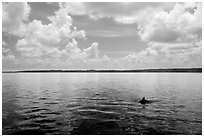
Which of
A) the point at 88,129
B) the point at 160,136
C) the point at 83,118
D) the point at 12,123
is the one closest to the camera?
the point at 160,136

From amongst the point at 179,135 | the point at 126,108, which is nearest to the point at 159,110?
the point at 126,108

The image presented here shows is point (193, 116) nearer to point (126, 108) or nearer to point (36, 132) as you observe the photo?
point (126, 108)

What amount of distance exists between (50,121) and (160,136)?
44.1ft

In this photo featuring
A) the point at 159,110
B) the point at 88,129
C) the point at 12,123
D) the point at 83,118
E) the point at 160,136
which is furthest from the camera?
the point at 159,110

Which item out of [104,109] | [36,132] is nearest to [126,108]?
[104,109]

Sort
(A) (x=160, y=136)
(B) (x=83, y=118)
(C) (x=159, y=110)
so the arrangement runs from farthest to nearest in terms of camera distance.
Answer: (C) (x=159, y=110) < (B) (x=83, y=118) < (A) (x=160, y=136)

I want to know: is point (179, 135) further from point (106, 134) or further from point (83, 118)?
point (83, 118)

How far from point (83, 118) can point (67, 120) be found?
226cm

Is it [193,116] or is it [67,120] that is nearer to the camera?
[67,120]

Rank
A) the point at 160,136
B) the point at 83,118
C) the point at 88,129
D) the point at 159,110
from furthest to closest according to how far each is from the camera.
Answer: the point at 159,110 < the point at 83,118 < the point at 88,129 < the point at 160,136

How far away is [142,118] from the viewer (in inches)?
1204

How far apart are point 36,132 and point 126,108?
17.0m

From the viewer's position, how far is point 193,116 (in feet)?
104

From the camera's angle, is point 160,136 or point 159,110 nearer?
point 160,136
